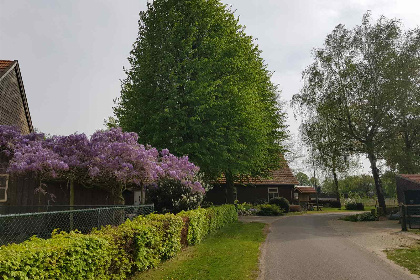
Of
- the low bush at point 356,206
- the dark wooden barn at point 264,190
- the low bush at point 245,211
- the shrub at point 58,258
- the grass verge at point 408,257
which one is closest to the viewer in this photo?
the shrub at point 58,258

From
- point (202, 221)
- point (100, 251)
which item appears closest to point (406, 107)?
point (202, 221)

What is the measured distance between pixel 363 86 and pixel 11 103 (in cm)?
2852

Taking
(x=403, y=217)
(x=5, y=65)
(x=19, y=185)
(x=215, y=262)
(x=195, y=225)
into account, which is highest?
(x=5, y=65)

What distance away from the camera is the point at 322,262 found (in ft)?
36.2

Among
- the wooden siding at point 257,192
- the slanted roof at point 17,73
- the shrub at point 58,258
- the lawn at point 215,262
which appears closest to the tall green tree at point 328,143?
the wooden siding at point 257,192

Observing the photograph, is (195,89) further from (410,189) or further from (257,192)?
(257,192)

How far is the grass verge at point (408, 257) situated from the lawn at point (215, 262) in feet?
14.8

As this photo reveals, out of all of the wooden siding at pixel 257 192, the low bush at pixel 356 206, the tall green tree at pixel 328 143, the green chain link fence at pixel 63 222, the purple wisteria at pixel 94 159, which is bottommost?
the low bush at pixel 356 206

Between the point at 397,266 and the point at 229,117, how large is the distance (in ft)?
45.0

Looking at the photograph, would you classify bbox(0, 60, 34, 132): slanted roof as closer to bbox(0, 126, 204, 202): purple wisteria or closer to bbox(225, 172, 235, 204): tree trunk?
bbox(0, 126, 204, 202): purple wisteria

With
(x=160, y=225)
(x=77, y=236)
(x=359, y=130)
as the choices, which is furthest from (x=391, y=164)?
(x=77, y=236)

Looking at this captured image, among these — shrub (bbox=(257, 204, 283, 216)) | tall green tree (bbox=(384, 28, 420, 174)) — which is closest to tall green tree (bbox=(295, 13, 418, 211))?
tall green tree (bbox=(384, 28, 420, 174))

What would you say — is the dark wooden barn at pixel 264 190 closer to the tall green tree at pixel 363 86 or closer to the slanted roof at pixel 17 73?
the tall green tree at pixel 363 86

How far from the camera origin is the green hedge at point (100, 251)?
546cm
